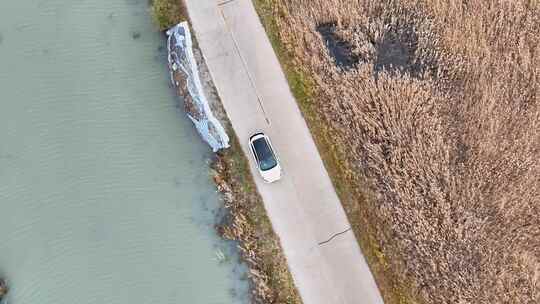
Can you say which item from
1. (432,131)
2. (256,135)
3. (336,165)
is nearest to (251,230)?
(256,135)

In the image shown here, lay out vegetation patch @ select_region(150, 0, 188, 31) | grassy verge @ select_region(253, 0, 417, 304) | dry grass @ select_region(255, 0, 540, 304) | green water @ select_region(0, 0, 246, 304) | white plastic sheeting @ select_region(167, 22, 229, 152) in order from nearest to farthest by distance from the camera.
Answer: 1. dry grass @ select_region(255, 0, 540, 304)
2. grassy verge @ select_region(253, 0, 417, 304)
3. white plastic sheeting @ select_region(167, 22, 229, 152)
4. green water @ select_region(0, 0, 246, 304)
5. vegetation patch @ select_region(150, 0, 188, 31)

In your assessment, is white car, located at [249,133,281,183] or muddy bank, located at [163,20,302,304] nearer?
white car, located at [249,133,281,183]

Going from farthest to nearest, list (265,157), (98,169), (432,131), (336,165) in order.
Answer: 1. (98,169)
2. (336,165)
3. (432,131)
4. (265,157)

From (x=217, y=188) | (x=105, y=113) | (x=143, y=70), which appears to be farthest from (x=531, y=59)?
(x=105, y=113)

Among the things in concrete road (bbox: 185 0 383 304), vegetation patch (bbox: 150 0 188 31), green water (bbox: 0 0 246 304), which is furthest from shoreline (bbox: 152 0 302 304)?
vegetation patch (bbox: 150 0 188 31)

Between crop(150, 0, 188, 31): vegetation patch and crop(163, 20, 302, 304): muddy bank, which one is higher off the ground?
crop(150, 0, 188, 31): vegetation patch

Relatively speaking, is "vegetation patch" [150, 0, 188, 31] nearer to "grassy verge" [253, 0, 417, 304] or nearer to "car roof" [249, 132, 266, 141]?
"grassy verge" [253, 0, 417, 304]

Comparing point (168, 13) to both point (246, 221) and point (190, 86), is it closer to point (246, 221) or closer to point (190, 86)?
point (190, 86)
